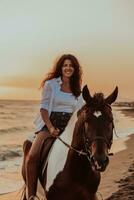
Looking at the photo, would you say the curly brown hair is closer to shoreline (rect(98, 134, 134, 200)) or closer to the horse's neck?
the horse's neck

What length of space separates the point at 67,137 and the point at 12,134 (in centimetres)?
1748

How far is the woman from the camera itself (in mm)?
4027

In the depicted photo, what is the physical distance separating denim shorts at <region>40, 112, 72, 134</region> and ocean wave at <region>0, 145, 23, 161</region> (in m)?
9.44

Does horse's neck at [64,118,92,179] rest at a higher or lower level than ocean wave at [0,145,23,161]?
higher

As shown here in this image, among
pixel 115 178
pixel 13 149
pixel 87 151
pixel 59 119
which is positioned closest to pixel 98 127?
pixel 87 151

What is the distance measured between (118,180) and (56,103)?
3.78 m

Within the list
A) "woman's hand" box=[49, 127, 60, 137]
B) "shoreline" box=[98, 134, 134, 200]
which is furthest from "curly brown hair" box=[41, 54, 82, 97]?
"shoreline" box=[98, 134, 134, 200]

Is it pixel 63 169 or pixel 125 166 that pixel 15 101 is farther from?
pixel 63 169

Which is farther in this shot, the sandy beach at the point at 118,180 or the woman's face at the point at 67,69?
the sandy beach at the point at 118,180

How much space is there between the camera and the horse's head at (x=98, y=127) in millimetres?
3408

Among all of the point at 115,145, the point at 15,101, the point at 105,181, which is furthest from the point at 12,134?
the point at 15,101

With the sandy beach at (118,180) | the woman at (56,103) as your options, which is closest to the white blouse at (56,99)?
the woman at (56,103)

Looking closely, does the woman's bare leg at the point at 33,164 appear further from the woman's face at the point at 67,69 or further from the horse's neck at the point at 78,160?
the woman's face at the point at 67,69

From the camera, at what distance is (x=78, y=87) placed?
4.20m
